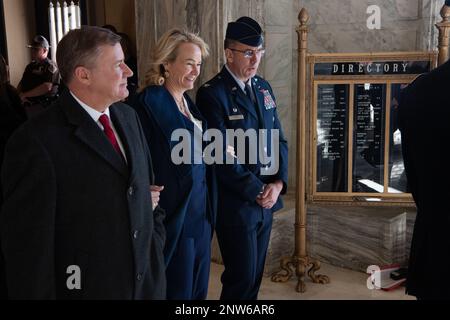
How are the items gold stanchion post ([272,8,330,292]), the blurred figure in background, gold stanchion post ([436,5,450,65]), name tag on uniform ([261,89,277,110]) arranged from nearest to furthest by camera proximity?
name tag on uniform ([261,89,277,110]) < gold stanchion post ([436,5,450,65]) < gold stanchion post ([272,8,330,292]) < the blurred figure in background

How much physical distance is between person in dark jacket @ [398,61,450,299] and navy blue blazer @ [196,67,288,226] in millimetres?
947

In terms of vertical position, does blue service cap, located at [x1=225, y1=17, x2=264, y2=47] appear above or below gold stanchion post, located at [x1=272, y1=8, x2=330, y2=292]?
above

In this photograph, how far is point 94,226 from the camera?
1.53 metres

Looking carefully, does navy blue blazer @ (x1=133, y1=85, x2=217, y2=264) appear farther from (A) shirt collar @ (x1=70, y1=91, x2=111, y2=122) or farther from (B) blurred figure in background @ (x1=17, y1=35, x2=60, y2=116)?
(B) blurred figure in background @ (x1=17, y1=35, x2=60, y2=116)

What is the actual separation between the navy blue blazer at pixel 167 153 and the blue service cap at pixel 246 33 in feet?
1.86

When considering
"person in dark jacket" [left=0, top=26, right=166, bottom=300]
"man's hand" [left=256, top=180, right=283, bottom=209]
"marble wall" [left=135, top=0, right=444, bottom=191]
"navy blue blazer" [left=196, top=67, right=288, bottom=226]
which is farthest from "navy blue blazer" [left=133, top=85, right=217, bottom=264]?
"marble wall" [left=135, top=0, right=444, bottom=191]

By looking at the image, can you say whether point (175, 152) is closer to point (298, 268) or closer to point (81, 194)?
point (81, 194)

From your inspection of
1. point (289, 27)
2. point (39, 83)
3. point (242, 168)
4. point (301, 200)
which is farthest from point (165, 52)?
point (39, 83)

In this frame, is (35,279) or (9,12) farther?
(9,12)

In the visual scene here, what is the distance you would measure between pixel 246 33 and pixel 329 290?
1.85 metres

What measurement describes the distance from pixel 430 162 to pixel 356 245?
91.5 inches

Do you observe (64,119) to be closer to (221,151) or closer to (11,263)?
(11,263)

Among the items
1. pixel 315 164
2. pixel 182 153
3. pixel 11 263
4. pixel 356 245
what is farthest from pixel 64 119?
pixel 356 245

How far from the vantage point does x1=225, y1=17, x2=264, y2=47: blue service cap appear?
8.87ft
